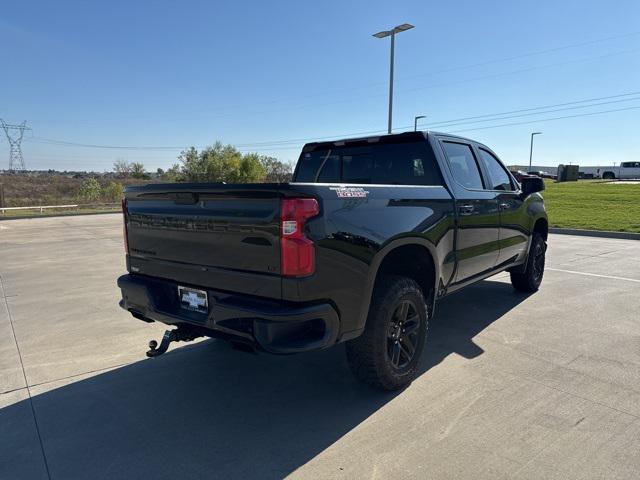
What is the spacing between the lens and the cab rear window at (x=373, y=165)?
13.0ft

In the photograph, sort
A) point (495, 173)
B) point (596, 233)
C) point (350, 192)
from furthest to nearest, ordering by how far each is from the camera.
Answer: point (596, 233)
point (495, 173)
point (350, 192)

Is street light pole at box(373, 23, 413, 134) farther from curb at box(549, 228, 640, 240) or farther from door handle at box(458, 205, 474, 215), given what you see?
door handle at box(458, 205, 474, 215)

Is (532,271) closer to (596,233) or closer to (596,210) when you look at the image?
(596,233)

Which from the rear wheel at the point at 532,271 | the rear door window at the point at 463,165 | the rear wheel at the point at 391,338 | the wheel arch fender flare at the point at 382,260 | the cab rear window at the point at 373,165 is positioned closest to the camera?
the wheel arch fender flare at the point at 382,260

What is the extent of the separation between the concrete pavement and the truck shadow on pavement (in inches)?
0.5

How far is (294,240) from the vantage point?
8.11 feet

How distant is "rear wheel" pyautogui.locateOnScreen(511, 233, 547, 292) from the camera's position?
5.98 metres

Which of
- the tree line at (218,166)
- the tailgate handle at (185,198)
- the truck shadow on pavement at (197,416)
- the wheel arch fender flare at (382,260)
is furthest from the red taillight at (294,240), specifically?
the tree line at (218,166)

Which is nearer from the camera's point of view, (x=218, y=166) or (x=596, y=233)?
(x=596, y=233)

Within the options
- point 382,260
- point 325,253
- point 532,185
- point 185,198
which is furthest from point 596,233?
point 185,198

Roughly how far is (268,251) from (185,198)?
32.6 inches

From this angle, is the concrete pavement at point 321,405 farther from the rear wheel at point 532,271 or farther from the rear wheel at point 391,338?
the rear wheel at point 532,271

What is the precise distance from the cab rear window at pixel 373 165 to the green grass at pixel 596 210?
11556 millimetres

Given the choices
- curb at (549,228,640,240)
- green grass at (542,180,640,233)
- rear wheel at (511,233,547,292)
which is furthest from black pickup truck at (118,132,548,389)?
green grass at (542,180,640,233)
